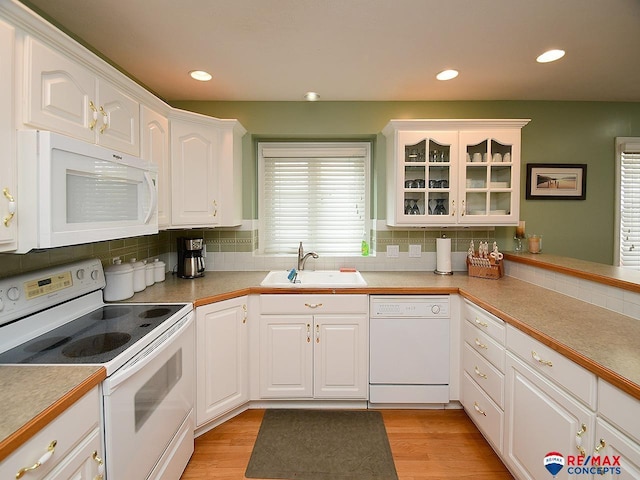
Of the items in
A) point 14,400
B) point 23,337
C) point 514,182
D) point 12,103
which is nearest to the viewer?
point 14,400

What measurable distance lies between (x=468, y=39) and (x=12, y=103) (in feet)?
6.95

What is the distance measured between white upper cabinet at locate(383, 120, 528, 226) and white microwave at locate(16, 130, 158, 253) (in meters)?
1.86

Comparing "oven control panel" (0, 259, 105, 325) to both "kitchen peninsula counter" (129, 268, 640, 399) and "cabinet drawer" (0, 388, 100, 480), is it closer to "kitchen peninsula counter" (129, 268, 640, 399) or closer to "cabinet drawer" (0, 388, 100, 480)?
"kitchen peninsula counter" (129, 268, 640, 399)

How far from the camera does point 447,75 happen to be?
2.25m

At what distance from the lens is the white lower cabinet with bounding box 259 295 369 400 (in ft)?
7.24

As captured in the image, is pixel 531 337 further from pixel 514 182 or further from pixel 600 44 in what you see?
pixel 600 44

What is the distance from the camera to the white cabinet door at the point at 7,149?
1.02m

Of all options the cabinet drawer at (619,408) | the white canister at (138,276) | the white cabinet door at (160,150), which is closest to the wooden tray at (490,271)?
the cabinet drawer at (619,408)

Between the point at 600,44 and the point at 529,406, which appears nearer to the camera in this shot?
the point at 529,406

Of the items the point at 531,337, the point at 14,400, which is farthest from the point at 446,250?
the point at 14,400

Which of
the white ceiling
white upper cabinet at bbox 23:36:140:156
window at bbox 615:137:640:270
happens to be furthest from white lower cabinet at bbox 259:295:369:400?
window at bbox 615:137:640:270

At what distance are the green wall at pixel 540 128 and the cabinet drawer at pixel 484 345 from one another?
4.34 feet

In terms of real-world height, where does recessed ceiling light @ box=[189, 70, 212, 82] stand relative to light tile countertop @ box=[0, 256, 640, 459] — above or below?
above

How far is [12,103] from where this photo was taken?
1.06 metres
